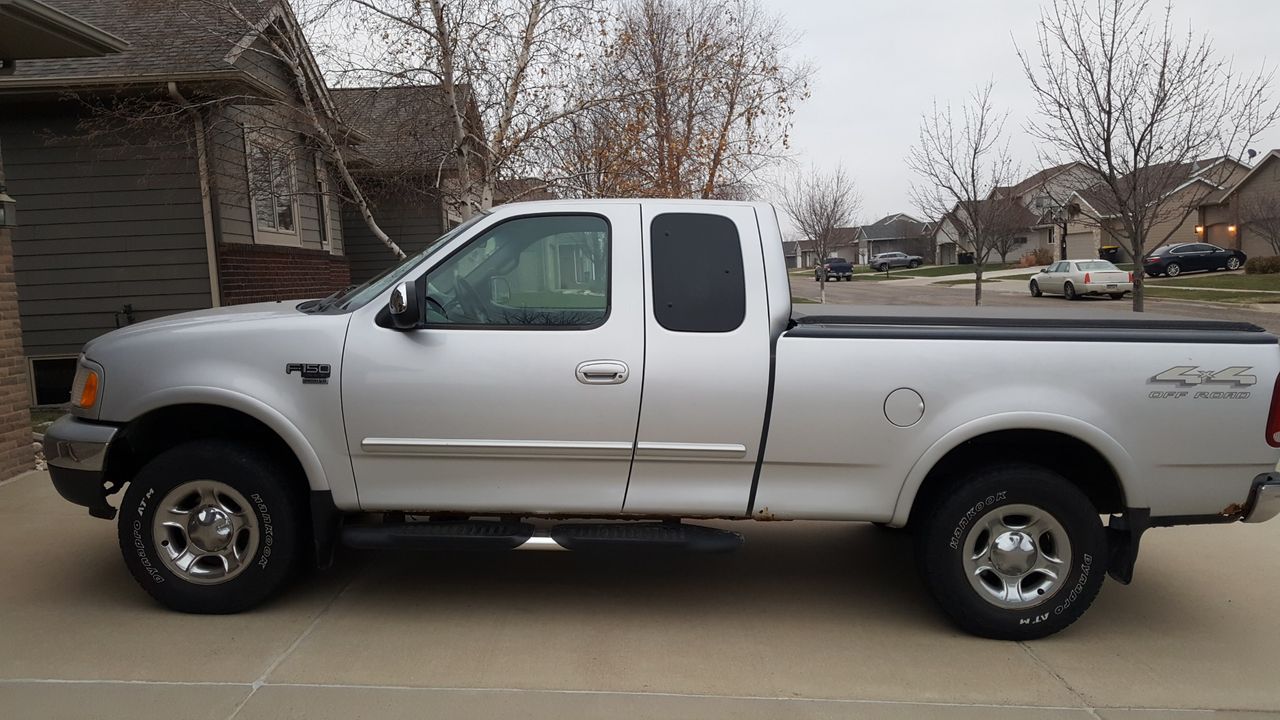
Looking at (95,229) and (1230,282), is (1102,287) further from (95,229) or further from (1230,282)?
(95,229)

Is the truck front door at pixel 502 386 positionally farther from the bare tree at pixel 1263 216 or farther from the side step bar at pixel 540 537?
the bare tree at pixel 1263 216

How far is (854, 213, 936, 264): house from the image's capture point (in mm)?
96250

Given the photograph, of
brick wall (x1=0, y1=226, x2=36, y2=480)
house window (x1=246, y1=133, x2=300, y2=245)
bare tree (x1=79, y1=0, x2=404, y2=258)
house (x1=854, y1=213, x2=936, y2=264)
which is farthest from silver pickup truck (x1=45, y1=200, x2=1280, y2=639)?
house (x1=854, y1=213, x2=936, y2=264)

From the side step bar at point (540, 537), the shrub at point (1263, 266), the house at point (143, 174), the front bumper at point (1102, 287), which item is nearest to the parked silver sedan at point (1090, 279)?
the front bumper at point (1102, 287)

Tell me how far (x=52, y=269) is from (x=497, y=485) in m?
9.81

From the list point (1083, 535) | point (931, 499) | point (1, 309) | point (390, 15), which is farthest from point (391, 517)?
point (390, 15)

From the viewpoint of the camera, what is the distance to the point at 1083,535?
4035mm

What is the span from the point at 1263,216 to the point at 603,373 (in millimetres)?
49758

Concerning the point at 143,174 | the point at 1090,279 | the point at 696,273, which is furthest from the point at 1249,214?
the point at 696,273

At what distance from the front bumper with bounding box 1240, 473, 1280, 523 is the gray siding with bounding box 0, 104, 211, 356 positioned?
1095 cm

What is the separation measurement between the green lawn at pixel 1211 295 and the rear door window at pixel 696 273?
29262 millimetres

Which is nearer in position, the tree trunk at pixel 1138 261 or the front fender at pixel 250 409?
the front fender at pixel 250 409

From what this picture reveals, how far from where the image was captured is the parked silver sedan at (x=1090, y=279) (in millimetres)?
31906

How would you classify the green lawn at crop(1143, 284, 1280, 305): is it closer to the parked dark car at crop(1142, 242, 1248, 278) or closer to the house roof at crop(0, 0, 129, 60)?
the parked dark car at crop(1142, 242, 1248, 278)
